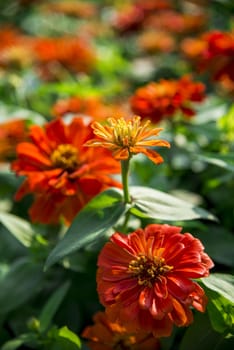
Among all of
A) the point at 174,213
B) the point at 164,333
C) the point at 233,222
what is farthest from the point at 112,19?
the point at 164,333

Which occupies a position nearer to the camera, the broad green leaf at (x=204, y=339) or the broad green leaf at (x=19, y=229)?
the broad green leaf at (x=204, y=339)

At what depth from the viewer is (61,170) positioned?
0.84 metres

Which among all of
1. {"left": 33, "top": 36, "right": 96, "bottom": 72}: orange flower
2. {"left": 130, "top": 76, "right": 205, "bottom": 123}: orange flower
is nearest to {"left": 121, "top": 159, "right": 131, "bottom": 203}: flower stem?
{"left": 130, "top": 76, "right": 205, "bottom": 123}: orange flower

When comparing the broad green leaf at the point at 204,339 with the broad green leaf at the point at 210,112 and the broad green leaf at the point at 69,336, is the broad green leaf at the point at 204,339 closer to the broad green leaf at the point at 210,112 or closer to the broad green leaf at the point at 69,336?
the broad green leaf at the point at 69,336

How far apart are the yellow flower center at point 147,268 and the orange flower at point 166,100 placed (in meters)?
0.36

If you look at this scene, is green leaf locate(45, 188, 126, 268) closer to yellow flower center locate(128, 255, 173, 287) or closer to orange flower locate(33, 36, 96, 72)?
yellow flower center locate(128, 255, 173, 287)

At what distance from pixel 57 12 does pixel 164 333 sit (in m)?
1.84

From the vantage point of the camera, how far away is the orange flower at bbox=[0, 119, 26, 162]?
3.76ft

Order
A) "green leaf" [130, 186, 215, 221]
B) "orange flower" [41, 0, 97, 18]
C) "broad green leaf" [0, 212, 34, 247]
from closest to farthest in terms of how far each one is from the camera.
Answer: "green leaf" [130, 186, 215, 221]
"broad green leaf" [0, 212, 34, 247]
"orange flower" [41, 0, 97, 18]

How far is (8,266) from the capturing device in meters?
0.91

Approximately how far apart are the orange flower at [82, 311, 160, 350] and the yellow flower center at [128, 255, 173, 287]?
4.0 inches

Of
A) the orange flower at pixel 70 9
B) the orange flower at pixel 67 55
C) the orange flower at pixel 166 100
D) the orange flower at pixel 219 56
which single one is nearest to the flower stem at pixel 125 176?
the orange flower at pixel 166 100

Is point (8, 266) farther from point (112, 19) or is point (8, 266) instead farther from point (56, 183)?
point (112, 19)

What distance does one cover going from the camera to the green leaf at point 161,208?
746 mm
